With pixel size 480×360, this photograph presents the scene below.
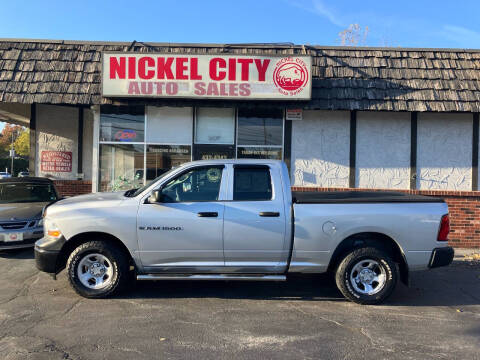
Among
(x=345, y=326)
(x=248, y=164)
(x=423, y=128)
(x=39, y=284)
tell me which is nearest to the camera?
(x=345, y=326)

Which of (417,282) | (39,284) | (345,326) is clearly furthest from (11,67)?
(417,282)

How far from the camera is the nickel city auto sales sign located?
8.39m

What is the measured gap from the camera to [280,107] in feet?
28.6

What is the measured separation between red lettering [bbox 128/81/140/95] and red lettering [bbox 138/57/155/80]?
0.22 meters

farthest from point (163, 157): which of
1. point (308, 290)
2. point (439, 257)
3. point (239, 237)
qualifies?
point (439, 257)

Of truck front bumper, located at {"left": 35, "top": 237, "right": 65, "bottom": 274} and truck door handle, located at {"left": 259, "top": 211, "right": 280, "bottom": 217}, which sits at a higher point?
truck door handle, located at {"left": 259, "top": 211, "right": 280, "bottom": 217}

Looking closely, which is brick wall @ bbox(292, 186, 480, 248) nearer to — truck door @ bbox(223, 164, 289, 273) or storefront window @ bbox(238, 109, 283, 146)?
storefront window @ bbox(238, 109, 283, 146)

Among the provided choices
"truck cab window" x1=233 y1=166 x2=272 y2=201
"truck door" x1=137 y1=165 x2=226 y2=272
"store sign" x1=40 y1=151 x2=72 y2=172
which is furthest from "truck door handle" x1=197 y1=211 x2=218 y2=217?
"store sign" x1=40 y1=151 x2=72 y2=172

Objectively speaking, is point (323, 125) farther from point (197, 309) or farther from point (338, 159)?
point (197, 309)

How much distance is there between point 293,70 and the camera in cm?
834

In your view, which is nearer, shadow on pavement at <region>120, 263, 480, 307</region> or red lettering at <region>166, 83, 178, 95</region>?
shadow on pavement at <region>120, 263, 480, 307</region>

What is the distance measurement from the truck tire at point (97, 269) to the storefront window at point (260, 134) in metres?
4.92

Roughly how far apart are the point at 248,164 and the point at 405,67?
5.78 meters

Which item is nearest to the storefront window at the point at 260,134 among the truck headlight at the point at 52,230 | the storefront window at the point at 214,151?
the storefront window at the point at 214,151
